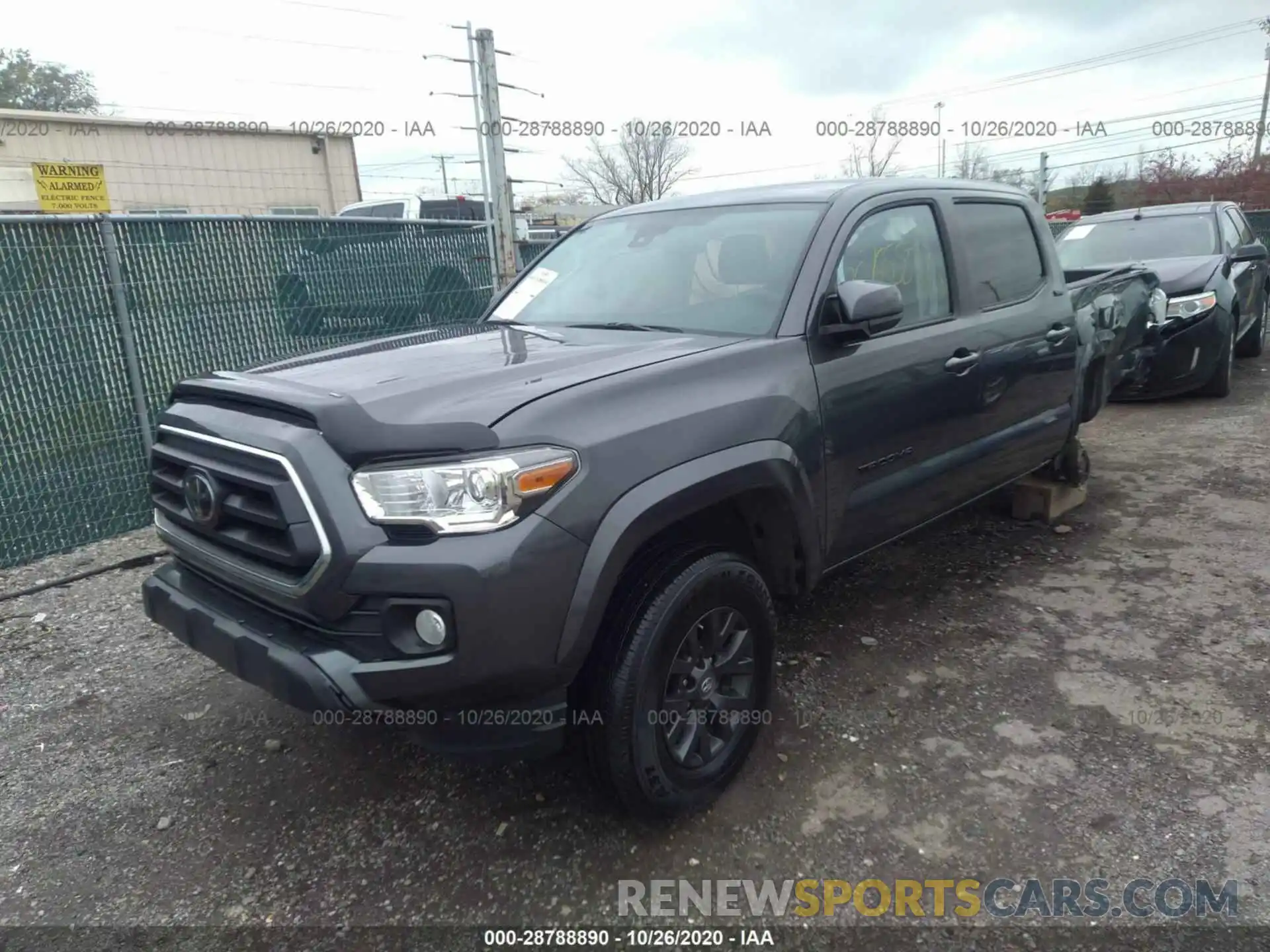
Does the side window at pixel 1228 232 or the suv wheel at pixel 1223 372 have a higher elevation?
the side window at pixel 1228 232

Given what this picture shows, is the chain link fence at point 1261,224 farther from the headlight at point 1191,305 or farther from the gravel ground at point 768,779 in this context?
the gravel ground at point 768,779

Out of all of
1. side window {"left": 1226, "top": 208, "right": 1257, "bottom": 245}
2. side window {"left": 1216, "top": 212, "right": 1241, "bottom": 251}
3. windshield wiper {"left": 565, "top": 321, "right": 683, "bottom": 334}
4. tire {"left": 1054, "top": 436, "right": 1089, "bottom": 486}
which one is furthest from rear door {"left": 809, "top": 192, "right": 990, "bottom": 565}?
side window {"left": 1226, "top": 208, "right": 1257, "bottom": 245}

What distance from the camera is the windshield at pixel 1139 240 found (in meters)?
8.08

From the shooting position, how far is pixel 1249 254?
806 centimetres

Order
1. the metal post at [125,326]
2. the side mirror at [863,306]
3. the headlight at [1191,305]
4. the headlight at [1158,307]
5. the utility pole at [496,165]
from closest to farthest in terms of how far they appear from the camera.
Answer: the side mirror at [863,306] → the metal post at [125,326] → the headlight at [1158,307] → the utility pole at [496,165] → the headlight at [1191,305]

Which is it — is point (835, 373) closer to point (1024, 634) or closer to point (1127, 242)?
point (1024, 634)

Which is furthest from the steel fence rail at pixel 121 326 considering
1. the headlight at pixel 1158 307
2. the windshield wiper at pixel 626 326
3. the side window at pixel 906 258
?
the headlight at pixel 1158 307

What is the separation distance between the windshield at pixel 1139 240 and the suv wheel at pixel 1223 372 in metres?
0.76

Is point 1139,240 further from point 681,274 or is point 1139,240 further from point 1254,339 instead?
point 681,274

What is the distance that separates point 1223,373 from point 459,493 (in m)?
8.37

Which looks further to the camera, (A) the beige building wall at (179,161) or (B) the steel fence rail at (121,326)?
(A) the beige building wall at (179,161)

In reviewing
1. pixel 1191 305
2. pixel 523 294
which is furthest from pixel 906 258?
pixel 1191 305

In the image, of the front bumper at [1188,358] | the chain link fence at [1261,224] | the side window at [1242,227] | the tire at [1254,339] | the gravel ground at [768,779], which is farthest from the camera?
the chain link fence at [1261,224]

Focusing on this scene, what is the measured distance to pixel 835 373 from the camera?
282 cm
